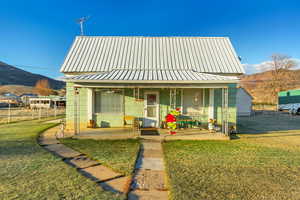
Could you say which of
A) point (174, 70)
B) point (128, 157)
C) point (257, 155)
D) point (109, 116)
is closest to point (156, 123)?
point (109, 116)

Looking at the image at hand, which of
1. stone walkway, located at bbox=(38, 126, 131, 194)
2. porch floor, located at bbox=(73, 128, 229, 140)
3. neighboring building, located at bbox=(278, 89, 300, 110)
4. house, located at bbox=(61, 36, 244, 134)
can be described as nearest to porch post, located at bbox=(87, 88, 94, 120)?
house, located at bbox=(61, 36, 244, 134)

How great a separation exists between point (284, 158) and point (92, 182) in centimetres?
611

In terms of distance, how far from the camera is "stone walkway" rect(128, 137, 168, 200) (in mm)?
3029

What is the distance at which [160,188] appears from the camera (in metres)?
3.27

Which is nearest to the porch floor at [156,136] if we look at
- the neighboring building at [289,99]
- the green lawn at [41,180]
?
the green lawn at [41,180]

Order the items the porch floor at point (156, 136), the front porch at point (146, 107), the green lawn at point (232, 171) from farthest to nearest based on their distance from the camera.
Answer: the front porch at point (146, 107) → the porch floor at point (156, 136) → the green lawn at point (232, 171)

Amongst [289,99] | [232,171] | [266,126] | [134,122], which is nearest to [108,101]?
[134,122]

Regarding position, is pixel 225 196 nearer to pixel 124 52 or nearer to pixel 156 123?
pixel 156 123

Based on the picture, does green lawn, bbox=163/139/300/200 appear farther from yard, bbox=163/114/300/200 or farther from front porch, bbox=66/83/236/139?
front porch, bbox=66/83/236/139

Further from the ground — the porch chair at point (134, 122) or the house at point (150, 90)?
the house at point (150, 90)

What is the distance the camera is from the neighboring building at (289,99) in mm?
25000

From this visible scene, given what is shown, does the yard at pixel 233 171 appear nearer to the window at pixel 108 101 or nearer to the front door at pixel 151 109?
the front door at pixel 151 109

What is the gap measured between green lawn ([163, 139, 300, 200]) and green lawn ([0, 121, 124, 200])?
1.66 meters

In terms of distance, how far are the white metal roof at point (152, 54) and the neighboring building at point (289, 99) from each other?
70.5 ft
